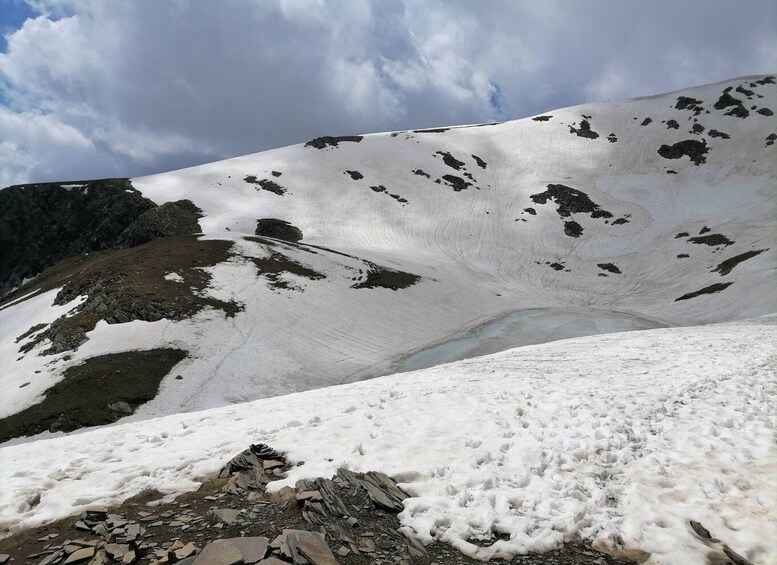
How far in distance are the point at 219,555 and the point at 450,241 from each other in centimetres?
8063

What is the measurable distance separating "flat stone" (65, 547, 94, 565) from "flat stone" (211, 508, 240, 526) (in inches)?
72.7

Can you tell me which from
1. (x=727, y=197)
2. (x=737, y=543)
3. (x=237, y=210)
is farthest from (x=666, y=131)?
(x=737, y=543)

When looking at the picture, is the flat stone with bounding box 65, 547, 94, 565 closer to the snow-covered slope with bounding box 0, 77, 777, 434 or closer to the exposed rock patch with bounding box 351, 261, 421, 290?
the snow-covered slope with bounding box 0, 77, 777, 434

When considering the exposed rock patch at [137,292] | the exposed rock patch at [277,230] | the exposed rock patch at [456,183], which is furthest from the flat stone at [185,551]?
the exposed rock patch at [456,183]

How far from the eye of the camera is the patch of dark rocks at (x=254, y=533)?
658 centimetres

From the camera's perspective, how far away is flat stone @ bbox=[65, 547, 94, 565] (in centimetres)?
656

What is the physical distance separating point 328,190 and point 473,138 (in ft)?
181

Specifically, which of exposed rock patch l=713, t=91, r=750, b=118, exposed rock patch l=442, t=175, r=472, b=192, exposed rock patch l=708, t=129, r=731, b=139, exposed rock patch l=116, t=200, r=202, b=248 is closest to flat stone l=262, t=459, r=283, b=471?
exposed rock patch l=116, t=200, r=202, b=248

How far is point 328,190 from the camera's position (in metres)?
98.6

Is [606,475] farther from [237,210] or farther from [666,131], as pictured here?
[666,131]

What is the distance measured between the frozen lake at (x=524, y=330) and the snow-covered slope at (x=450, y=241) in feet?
3.56

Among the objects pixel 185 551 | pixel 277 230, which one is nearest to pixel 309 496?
pixel 185 551

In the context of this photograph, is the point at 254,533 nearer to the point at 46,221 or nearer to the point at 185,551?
the point at 185,551

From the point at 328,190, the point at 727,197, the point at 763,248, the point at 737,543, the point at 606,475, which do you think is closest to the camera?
the point at 737,543
